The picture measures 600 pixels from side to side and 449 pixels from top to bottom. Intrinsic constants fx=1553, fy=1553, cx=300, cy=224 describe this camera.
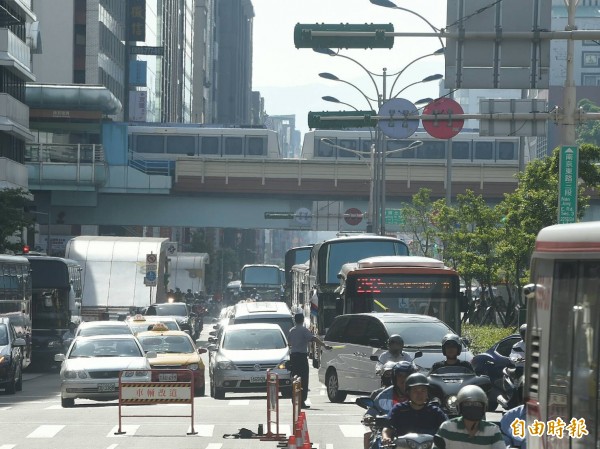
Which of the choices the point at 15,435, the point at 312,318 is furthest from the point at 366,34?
the point at 312,318

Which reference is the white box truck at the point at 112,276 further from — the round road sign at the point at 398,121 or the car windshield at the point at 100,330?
the round road sign at the point at 398,121

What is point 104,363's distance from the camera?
2994 cm

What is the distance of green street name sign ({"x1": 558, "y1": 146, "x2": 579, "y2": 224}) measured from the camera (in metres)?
24.8

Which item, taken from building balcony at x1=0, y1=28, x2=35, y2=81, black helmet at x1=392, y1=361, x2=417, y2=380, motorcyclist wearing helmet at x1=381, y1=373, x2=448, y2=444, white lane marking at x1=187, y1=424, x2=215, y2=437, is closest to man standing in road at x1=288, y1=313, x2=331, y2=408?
white lane marking at x1=187, y1=424, x2=215, y2=437

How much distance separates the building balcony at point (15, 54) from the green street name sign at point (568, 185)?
1734 inches

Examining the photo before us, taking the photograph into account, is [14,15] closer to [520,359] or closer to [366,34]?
[366,34]

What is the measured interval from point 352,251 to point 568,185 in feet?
66.5

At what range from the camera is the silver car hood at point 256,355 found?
31.2 meters

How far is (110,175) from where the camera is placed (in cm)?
8106

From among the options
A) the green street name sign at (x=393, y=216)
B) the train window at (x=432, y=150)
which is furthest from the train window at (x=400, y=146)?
the green street name sign at (x=393, y=216)

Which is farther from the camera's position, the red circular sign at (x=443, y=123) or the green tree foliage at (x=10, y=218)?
the green tree foliage at (x=10, y=218)

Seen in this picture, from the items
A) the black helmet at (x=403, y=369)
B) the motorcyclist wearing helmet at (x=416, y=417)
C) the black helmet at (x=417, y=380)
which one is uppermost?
the black helmet at (x=417, y=380)

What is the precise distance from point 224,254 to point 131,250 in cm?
12677

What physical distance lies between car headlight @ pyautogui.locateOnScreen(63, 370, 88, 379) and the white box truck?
27.5 metres
